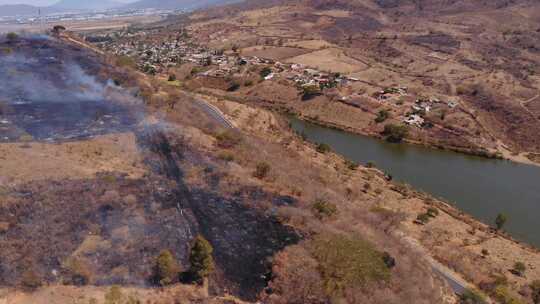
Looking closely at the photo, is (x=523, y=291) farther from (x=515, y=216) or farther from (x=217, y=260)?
(x=217, y=260)

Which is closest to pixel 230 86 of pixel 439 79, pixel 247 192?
pixel 439 79

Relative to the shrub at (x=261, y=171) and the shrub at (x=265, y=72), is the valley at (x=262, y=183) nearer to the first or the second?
the shrub at (x=265, y=72)

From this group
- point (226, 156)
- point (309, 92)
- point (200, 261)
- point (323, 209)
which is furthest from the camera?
point (309, 92)

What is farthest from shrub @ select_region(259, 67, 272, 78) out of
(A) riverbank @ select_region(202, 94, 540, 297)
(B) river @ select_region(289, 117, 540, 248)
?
(A) riverbank @ select_region(202, 94, 540, 297)

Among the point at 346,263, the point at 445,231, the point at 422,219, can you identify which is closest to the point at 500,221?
the point at 445,231

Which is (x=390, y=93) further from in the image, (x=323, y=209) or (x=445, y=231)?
(x=323, y=209)

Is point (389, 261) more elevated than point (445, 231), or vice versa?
point (389, 261)

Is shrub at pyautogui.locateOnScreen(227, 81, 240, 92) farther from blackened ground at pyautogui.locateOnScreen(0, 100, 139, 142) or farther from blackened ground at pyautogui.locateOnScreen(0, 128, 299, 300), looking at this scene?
blackened ground at pyautogui.locateOnScreen(0, 128, 299, 300)
